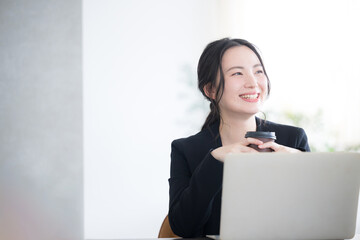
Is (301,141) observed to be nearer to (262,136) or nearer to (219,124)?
(219,124)

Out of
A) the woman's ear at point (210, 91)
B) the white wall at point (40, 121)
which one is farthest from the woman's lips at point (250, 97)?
the white wall at point (40, 121)

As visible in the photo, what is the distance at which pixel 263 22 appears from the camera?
4.47m

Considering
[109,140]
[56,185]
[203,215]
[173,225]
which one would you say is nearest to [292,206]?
[203,215]

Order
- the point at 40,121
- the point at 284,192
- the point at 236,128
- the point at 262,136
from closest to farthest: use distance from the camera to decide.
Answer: the point at 284,192 → the point at 262,136 → the point at 236,128 → the point at 40,121

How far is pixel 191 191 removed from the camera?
59.5 inches

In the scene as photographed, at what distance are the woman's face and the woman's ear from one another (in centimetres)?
7

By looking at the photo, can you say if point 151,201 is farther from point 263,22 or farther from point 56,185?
point 263,22

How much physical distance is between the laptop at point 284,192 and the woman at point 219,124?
0.43 meters

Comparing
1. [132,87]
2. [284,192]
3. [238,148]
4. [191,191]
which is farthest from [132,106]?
[284,192]

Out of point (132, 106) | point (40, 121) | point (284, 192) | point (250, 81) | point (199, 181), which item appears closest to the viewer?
point (284, 192)

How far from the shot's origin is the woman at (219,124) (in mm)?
1623

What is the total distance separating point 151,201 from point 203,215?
2734mm

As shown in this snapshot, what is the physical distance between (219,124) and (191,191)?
0.49 meters

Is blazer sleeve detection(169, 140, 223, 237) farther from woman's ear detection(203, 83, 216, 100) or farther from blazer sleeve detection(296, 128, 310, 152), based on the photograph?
blazer sleeve detection(296, 128, 310, 152)
